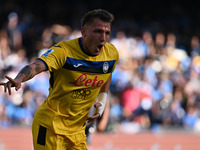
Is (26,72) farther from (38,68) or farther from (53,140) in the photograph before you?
(53,140)

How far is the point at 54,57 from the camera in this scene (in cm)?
403

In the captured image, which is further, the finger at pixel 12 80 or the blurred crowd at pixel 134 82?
the blurred crowd at pixel 134 82

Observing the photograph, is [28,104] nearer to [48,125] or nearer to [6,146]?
[6,146]

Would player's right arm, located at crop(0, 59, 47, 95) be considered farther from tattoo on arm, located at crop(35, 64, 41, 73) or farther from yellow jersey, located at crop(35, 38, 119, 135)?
yellow jersey, located at crop(35, 38, 119, 135)

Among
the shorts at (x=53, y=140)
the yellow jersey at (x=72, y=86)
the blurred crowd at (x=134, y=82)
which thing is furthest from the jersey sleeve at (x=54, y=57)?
the blurred crowd at (x=134, y=82)

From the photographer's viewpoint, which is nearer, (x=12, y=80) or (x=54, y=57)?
(x=12, y=80)

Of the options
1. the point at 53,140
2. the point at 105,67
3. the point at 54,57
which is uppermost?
the point at 54,57

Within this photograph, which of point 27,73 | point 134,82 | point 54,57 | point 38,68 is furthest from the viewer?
point 134,82

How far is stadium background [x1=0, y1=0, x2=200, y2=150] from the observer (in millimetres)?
11969

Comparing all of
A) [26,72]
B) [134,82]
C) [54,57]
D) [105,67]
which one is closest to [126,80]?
[134,82]

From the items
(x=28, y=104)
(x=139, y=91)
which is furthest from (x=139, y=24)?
(x=28, y=104)

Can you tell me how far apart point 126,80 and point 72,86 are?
340 inches

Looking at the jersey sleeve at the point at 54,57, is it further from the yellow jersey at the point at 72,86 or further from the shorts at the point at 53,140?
the shorts at the point at 53,140

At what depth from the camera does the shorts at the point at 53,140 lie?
4305 millimetres
